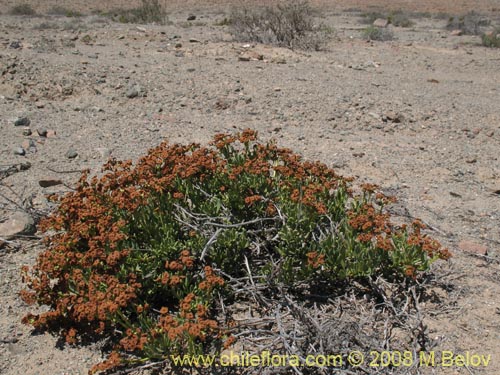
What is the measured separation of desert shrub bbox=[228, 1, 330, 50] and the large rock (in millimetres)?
8569

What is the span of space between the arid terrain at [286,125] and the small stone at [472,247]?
0.04ft

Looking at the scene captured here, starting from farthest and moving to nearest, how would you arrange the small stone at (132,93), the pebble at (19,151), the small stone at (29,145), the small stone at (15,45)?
the small stone at (15,45) → the small stone at (132,93) → the small stone at (29,145) → the pebble at (19,151)

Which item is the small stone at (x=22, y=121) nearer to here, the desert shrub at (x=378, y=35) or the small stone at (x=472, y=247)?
the small stone at (x=472, y=247)

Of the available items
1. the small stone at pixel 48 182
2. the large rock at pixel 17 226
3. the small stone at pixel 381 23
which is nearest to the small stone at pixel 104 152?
the small stone at pixel 48 182

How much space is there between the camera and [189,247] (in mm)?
3168

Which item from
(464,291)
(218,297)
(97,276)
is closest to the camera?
(97,276)

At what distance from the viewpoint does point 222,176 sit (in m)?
3.55

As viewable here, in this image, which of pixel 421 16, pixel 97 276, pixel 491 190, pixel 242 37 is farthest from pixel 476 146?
pixel 421 16

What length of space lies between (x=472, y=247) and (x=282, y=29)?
891 cm

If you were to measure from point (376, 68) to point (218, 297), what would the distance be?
7.83 metres

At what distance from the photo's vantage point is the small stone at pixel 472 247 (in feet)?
12.7

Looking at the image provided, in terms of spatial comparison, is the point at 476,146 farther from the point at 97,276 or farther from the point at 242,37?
the point at 242,37

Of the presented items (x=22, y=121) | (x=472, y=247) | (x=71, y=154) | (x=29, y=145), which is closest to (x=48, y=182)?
(x=71, y=154)

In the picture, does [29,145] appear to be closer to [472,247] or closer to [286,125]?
[286,125]
